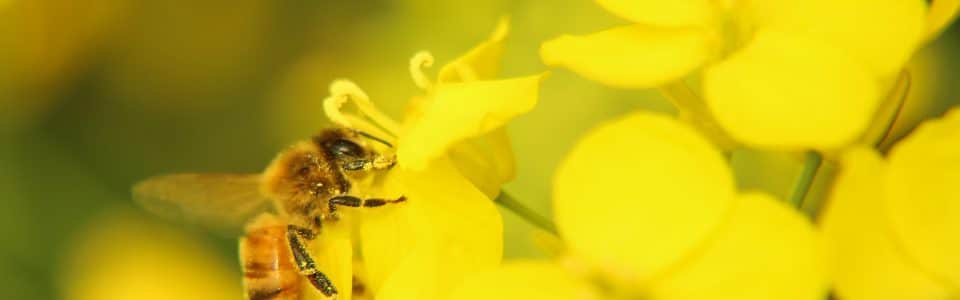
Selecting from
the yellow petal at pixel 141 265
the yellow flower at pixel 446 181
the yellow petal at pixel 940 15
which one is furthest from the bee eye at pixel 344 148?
the yellow petal at pixel 141 265

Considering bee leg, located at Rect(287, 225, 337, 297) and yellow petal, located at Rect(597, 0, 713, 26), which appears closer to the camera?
yellow petal, located at Rect(597, 0, 713, 26)

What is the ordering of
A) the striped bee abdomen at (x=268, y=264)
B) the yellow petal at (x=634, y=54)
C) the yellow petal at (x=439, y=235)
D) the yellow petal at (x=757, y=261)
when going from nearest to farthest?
the yellow petal at (x=757, y=261) → the yellow petal at (x=634, y=54) → the yellow petal at (x=439, y=235) → the striped bee abdomen at (x=268, y=264)

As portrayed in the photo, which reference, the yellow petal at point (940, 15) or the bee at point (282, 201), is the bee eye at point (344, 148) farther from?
the yellow petal at point (940, 15)

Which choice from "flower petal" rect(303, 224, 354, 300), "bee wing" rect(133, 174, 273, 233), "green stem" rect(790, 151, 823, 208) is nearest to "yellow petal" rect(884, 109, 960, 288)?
"green stem" rect(790, 151, 823, 208)

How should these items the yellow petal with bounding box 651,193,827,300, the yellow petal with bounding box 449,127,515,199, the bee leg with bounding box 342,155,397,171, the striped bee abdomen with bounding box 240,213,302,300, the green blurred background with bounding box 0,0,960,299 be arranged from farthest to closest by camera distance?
the green blurred background with bounding box 0,0,960,299
the striped bee abdomen with bounding box 240,213,302,300
the bee leg with bounding box 342,155,397,171
the yellow petal with bounding box 449,127,515,199
the yellow petal with bounding box 651,193,827,300

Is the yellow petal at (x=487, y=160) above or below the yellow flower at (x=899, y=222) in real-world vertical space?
above

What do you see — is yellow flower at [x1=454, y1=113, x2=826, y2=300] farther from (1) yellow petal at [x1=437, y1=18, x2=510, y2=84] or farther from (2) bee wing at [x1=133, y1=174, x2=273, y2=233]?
(2) bee wing at [x1=133, y1=174, x2=273, y2=233]

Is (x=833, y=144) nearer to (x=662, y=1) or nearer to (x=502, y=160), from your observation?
(x=662, y=1)

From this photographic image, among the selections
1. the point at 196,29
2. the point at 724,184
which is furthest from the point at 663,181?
the point at 196,29

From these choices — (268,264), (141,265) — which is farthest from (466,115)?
(141,265)
